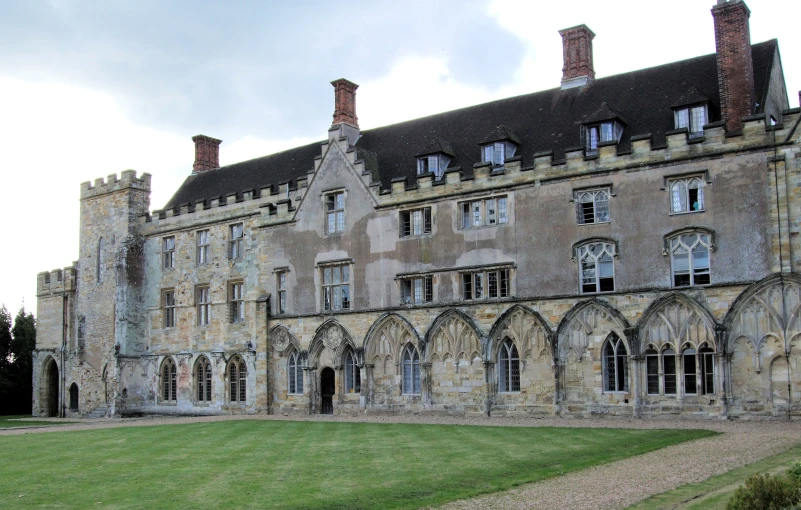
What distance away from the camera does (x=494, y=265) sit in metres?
29.7

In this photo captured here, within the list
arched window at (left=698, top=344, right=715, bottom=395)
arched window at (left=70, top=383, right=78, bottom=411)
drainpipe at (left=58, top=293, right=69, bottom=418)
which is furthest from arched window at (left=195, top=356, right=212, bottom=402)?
arched window at (left=698, top=344, right=715, bottom=395)

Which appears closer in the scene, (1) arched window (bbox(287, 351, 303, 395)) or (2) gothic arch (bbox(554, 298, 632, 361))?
(2) gothic arch (bbox(554, 298, 632, 361))

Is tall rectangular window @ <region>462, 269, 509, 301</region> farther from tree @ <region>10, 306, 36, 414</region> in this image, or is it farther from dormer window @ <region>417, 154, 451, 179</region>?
tree @ <region>10, 306, 36, 414</region>

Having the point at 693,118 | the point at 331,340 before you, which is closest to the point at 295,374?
the point at 331,340

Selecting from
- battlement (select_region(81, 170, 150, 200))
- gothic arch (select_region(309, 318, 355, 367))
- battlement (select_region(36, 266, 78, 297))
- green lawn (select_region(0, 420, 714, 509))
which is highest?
battlement (select_region(81, 170, 150, 200))

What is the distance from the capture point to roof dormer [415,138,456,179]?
3253 centimetres

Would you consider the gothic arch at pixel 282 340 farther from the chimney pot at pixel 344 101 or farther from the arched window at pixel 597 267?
the arched window at pixel 597 267

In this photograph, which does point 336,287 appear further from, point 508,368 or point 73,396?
point 73,396

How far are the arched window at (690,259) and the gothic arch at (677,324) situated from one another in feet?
2.02

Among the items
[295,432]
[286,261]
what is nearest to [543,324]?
[295,432]

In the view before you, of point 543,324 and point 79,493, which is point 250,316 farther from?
Result: point 79,493

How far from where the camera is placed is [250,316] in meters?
37.4

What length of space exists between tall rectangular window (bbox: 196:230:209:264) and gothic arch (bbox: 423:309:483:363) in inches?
537

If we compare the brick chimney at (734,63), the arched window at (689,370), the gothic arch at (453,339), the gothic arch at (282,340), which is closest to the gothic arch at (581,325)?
the arched window at (689,370)
